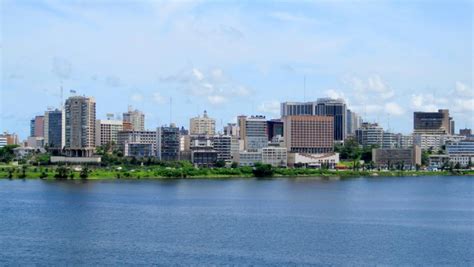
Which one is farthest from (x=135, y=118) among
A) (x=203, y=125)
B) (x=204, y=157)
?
(x=204, y=157)

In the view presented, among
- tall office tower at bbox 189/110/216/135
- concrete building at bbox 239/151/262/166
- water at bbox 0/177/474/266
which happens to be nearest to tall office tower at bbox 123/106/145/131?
tall office tower at bbox 189/110/216/135

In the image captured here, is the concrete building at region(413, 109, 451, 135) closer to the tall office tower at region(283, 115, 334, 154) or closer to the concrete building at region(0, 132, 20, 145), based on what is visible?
the tall office tower at region(283, 115, 334, 154)

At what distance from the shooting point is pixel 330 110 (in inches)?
4368

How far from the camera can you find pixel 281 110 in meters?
119

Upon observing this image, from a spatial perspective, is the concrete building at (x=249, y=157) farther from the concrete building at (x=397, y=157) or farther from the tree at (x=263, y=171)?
the concrete building at (x=397, y=157)

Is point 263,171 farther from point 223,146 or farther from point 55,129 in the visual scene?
point 55,129

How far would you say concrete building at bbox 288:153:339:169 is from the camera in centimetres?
7619

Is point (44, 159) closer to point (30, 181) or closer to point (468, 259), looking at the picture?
point (30, 181)

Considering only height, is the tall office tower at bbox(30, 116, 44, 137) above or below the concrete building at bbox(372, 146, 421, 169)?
above

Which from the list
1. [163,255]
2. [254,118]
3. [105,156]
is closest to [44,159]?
[105,156]

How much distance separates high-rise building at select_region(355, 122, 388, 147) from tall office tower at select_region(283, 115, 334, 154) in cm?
1353

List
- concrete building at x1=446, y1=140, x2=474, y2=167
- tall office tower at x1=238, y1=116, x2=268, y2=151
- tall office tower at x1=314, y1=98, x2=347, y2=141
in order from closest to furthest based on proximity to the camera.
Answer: concrete building at x1=446, y1=140, x2=474, y2=167, tall office tower at x1=238, y1=116, x2=268, y2=151, tall office tower at x1=314, y1=98, x2=347, y2=141

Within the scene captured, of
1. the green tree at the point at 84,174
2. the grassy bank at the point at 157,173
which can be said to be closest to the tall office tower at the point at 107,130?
the grassy bank at the point at 157,173

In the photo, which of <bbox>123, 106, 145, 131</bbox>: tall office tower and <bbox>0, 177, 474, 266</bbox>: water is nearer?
<bbox>0, 177, 474, 266</bbox>: water
